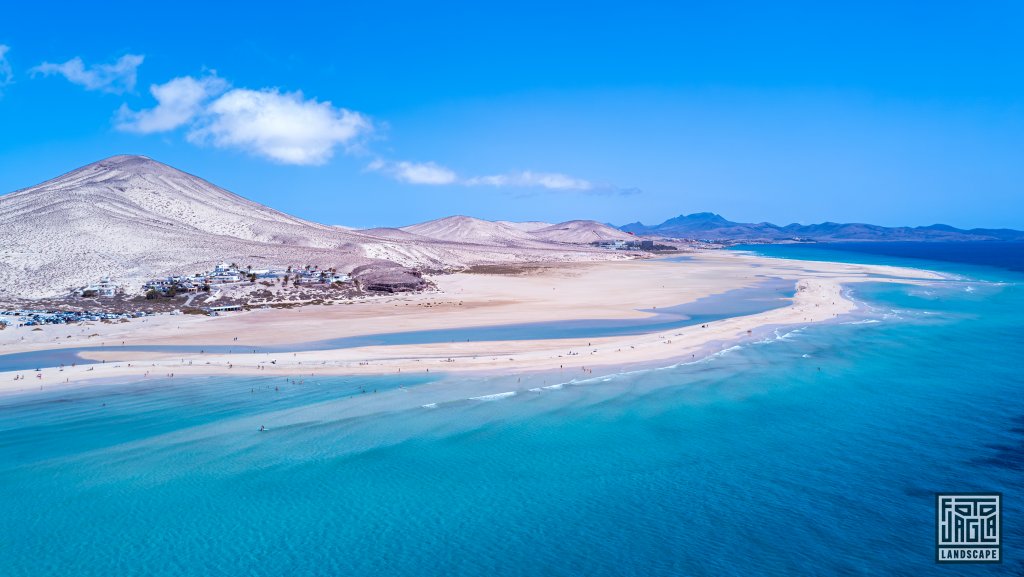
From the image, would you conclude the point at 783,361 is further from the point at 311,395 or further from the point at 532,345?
the point at 311,395

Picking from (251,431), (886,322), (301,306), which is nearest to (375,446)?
(251,431)

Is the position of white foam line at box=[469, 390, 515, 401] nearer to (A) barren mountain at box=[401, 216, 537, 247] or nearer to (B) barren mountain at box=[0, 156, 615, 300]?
(B) barren mountain at box=[0, 156, 615, 300]

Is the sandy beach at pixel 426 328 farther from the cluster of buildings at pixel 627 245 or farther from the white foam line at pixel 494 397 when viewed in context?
the cluster of buildings at pixel 627 245

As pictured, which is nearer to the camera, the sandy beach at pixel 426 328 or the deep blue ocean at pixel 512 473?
the deep blue ocean at pixel 512 473

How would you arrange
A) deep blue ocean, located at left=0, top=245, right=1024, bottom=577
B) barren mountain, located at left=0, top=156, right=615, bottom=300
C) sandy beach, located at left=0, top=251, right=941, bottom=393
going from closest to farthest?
deep blue ocean, located at left=0, top=245, right=1024, bottom=577
sandy beach, located at left=0, top=251, right=941, bottom=393
barren mountain, located at left=0, top=156, right=615, bottom=300

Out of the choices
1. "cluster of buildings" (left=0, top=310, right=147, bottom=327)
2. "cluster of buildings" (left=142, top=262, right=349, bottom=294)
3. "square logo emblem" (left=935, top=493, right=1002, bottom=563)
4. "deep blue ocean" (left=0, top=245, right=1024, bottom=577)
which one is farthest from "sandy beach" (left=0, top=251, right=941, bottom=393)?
"square logo emblem" (left=935, top=493, right=1002, bottom=563)

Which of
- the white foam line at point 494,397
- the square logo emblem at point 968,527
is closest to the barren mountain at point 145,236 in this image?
the white foam line at point 494,397
